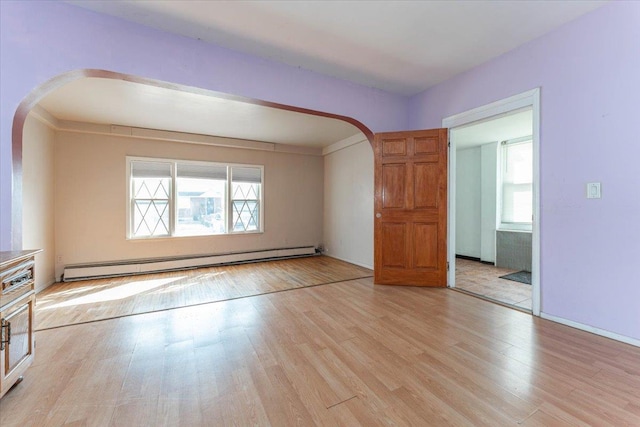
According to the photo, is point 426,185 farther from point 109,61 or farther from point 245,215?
point 245,215

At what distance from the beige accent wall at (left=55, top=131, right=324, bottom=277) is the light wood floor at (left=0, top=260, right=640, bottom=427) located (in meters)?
2.62

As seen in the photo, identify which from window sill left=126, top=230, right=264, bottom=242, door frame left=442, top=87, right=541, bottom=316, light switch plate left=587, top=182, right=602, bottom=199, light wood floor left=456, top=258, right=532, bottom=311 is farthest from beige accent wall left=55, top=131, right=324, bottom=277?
light switch plate left=587, top=182, right=602, bottom=199

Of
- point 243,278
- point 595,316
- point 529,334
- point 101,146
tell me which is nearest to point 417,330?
point 529,334

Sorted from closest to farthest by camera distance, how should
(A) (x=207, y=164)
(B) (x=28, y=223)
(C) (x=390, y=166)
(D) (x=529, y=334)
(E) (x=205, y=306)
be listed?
(D) (x=529, y=334)
(E) (x=205, y=306)
(B) (x=28, y=223)
(C) (x=390, y=166)
(A) (x=207, y=164)

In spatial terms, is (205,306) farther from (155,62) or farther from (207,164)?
(207,164)

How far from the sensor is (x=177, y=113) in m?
4.14

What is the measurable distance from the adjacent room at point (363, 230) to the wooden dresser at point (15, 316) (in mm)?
18

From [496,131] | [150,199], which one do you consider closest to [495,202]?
[496,131]

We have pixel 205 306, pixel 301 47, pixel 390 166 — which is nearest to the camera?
pixel 301 47

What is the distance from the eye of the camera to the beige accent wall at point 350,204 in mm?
5156

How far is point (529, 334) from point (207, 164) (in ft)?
18.8

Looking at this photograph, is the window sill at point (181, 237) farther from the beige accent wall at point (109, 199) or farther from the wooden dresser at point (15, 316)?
the wooden dresser at point (15, 316)

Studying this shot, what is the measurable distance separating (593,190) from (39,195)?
6.76 meters

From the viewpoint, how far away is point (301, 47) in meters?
2.82
